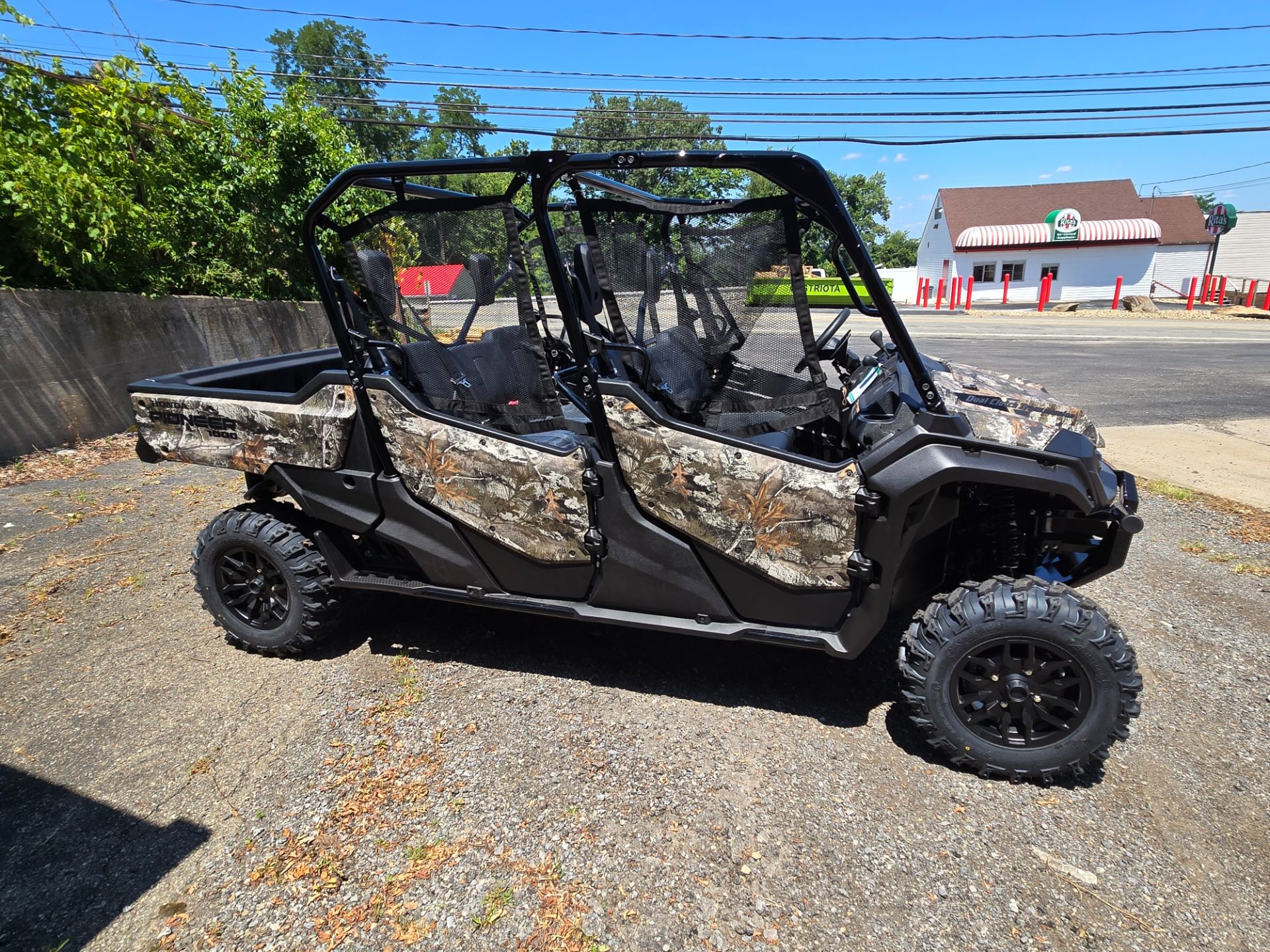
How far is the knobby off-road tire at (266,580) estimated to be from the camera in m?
3.42

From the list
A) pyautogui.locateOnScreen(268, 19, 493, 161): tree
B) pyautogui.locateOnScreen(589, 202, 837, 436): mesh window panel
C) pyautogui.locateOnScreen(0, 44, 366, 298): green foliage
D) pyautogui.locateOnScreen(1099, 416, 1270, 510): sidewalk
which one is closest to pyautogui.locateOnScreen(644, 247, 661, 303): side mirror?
pyautogui.locateOnScreen(589, 202, 837, 436): mesh window panel

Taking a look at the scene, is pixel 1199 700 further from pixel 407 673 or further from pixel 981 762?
pixel 407 673

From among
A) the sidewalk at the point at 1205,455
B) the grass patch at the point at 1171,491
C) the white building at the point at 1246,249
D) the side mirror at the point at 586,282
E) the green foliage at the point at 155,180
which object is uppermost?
the green foliage at the point at 155,180

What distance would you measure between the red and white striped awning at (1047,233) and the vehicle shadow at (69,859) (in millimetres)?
43090

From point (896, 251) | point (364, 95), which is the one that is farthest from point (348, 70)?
point (896, 251)

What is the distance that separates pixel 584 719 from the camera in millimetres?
3027

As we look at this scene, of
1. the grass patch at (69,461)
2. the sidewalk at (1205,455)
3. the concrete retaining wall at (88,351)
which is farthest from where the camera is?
the concrete retaining wall at (88,351)

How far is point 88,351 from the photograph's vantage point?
720 centimetres

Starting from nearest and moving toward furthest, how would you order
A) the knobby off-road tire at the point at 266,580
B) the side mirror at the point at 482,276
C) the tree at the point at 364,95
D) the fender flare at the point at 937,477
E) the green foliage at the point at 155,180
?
the fender flare at the point at 937,477 → the side mirror at the point at 482,276 → the knobby off-road tire at the point at 266,580 → the green foliage at the point at 155,180 → the tree at the point at 364,95

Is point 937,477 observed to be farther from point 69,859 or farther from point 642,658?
point 69,859

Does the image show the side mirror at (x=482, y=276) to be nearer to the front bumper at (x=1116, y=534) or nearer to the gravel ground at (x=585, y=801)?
the gravel ground at (x=585, y=801)

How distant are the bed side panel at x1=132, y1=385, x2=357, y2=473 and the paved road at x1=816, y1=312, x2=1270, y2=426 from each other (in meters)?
2.46

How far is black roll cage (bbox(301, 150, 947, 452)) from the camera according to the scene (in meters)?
2.41

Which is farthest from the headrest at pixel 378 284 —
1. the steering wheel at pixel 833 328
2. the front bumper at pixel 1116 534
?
the front bumper at pixel 1116 534
